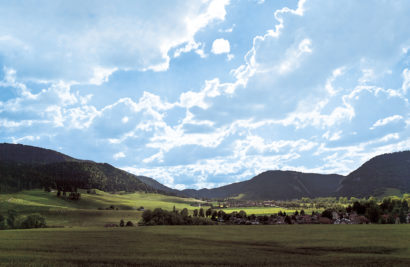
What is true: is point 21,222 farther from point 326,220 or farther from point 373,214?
point 373,214

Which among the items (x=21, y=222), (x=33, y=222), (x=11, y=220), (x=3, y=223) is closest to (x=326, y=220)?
(x=33, y=222)

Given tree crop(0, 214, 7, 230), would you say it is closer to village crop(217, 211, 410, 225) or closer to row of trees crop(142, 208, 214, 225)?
row of trees crop(142, 208, 214, 225)

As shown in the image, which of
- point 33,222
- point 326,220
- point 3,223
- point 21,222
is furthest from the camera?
point 326,220

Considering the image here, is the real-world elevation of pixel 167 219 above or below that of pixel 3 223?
above

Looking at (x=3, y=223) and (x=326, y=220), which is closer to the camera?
(x=3, y=223)

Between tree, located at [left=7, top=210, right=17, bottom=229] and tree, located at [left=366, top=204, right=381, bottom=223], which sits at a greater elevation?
tree, located at [left=366, top=204, right=381, bottom=223]

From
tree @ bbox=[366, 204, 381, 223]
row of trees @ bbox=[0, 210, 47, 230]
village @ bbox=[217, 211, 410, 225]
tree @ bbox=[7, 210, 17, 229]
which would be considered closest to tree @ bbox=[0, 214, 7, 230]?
row of trees @ bbox=[0, 210, 47, 230]

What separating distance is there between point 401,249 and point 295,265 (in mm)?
32157

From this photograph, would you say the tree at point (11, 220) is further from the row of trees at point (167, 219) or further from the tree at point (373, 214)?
the tree at point (373, 214)

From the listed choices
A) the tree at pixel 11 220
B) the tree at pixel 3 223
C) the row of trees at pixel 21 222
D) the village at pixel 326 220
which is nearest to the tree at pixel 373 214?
the village at pixel 326 220

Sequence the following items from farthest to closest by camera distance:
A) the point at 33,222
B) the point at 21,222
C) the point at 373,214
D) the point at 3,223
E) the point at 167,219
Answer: the point at 373,214
the point at 167,219
the point at 21,222
the point at 33,222
the point at 3,223

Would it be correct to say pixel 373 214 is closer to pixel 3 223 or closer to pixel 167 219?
pixel 167 219

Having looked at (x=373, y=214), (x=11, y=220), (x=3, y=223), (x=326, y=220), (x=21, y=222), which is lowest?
(x=3, y=223)

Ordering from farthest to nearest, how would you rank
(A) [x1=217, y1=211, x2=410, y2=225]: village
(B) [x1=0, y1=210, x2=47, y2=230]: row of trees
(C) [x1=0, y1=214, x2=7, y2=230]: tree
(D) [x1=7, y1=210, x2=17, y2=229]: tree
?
1. (A) [x1=217, y1=211, x2=410, y2=225]: village
2. (D) [x1=7, y1=210, x2=17, y2=229]: tree
3. (B) [x1=0, y1=210, x2=47, y2=230]: row of trees
4. (C) [x1=0, y1=214, x2=7, y2=230]: tree
